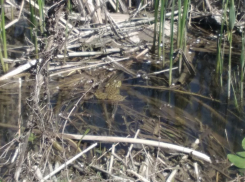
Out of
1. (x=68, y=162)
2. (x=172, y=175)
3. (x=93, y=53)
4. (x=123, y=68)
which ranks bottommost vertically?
(x=172, y=175)

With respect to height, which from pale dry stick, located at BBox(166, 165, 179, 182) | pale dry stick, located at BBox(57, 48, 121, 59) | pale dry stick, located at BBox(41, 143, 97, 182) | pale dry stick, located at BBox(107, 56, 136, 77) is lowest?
pale dry stick, located at BBox(166, 165, 179, 182)

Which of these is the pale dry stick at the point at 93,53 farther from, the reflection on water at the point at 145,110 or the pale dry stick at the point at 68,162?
the pale dry stick at the point at 68,162

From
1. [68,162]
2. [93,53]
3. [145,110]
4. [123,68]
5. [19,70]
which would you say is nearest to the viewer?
[68,162]

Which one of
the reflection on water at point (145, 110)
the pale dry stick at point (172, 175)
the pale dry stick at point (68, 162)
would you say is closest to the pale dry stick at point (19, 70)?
the reflection on water at point (145, 110)

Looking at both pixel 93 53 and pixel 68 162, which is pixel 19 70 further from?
pixel 68 162

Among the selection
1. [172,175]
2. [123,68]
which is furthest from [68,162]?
[123,68]

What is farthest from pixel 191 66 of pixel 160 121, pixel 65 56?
pixel 65 56

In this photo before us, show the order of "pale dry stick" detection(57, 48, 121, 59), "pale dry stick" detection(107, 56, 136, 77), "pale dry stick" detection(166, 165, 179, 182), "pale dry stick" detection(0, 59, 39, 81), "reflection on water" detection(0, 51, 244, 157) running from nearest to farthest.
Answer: "pale dry stick" detection(166, 165, 179, 182), "reflection on water" detection(0, 51, 244, 157), "pale dry stick" detection(0, 59, 39, 81), "pale dry stick" detection(107, 56, 136, 77), "pale dry stick" detection(57, 48, 121, 59)

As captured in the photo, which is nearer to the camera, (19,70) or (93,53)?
(19,70)

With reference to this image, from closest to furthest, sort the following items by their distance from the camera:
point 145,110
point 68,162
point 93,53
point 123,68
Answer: point 68,162 < point 145,110 < point 123,68 < point 93,53

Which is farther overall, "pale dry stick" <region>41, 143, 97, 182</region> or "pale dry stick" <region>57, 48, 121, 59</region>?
"pale dry stick" <region>57, 48, 121, 59</region>

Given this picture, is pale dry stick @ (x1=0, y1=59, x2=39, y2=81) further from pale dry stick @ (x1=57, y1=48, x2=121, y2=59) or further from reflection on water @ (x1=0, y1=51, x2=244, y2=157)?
pale dry stick @ (x1=57, y1=48, x2=121, y2=59)

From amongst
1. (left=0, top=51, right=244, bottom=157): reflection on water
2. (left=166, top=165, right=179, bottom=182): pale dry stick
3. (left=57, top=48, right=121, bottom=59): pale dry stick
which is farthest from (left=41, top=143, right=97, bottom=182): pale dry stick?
(left=57, top=48, right=121, bottom=59): pale dry stick

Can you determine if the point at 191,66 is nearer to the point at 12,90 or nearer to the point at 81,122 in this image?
the point at 81,122
